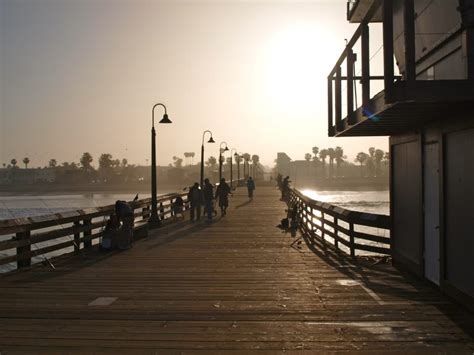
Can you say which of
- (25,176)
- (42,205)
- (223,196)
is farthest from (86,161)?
(223,196)

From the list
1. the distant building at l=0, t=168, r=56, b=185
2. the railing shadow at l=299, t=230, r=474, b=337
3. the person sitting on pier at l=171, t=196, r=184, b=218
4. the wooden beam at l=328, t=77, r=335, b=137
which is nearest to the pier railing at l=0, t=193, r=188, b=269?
the railing shadow at l=299, t=230, r=474, b=337

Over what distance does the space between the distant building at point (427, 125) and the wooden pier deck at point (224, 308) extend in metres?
0.59

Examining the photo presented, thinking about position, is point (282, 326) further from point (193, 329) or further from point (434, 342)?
point (434, 342)

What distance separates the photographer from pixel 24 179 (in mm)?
191625

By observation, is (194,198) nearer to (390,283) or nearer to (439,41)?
(390,283)

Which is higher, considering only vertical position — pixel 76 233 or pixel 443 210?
pixel 443 210

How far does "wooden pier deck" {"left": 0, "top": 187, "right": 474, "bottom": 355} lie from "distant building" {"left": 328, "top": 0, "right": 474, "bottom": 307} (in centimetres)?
59

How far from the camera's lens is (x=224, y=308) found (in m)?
6.73

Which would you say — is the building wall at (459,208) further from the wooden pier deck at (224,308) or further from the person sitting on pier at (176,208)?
the person sitting on pier at (176,208)

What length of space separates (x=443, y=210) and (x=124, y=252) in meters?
7.20

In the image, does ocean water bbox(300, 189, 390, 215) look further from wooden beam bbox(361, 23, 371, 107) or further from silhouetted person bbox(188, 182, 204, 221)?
wooden beam bbox(361, 23, 371, 107)

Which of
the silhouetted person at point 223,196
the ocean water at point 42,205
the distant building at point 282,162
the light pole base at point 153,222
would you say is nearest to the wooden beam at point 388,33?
the light pole base at point 153,222

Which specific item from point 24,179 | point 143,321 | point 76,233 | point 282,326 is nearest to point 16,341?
point 143,321

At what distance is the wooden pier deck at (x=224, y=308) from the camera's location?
538cm
